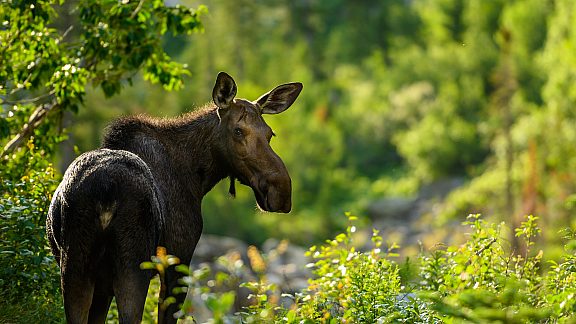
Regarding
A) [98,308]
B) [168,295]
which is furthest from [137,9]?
[98,308]

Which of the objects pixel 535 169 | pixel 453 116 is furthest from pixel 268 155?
pixel 453 116

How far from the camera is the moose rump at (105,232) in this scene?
252 inches

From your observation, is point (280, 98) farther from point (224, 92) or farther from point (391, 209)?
point (391, 209)

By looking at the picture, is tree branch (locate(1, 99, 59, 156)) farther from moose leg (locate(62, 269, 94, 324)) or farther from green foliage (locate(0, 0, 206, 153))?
moose leg (locate(62, 269, 94, 324))

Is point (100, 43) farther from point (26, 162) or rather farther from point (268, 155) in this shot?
point (268, 155)

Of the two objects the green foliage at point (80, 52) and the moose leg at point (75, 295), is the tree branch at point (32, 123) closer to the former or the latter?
the green foliage at point (80, 52)

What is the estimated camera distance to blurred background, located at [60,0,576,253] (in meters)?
39.2

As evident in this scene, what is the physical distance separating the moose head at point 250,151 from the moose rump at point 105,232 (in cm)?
143

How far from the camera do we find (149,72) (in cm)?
1202

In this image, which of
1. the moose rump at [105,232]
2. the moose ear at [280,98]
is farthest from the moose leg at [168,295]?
the moose ear at [280,98]

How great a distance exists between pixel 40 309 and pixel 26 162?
8.01 feet

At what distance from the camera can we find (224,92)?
816 cm

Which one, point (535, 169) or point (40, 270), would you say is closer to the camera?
point (40, 270)

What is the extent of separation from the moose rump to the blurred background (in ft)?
61.9
